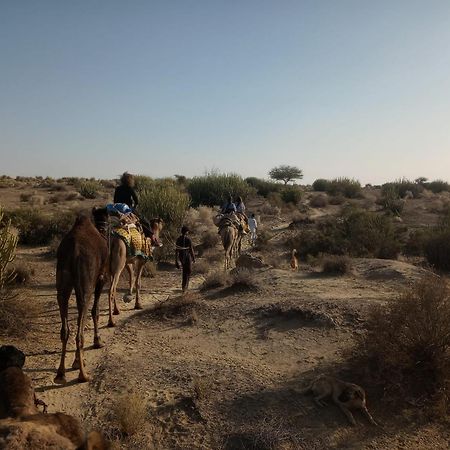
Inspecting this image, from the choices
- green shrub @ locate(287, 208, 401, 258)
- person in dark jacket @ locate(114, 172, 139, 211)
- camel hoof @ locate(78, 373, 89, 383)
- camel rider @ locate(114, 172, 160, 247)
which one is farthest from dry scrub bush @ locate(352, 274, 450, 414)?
green shrub @ locate(287, 208, 401, 258)

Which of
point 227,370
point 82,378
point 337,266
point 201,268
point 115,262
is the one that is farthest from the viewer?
point 201,268

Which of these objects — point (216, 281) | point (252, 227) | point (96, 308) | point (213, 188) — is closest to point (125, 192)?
point (216, 281)

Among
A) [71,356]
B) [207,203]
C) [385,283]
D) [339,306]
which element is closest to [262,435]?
[71,356]

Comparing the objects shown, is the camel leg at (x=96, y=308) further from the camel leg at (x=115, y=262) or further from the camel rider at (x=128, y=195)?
the camel rider at (x=128, y=195)

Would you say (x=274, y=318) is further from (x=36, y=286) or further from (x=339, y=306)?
(x=36, y=286)

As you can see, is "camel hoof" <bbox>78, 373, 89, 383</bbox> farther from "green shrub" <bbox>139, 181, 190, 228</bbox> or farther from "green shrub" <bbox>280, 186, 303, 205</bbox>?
"green shrub" <bbox>280, 186, 303, 205</bbox>

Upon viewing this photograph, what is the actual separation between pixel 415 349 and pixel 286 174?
55498 mm

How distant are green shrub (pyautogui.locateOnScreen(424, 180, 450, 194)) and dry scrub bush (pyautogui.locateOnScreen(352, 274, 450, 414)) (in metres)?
46.7

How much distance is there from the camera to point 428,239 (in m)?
16.4

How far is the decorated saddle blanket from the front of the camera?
8820 millimetres

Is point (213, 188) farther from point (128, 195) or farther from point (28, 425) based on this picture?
point (28, 425)

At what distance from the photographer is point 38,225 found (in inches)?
714

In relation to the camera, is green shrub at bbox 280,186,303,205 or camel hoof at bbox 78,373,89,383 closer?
camel hoof at bbox 78,373,89,383

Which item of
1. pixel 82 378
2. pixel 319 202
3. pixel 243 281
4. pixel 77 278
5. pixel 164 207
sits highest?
pixel 319 202
